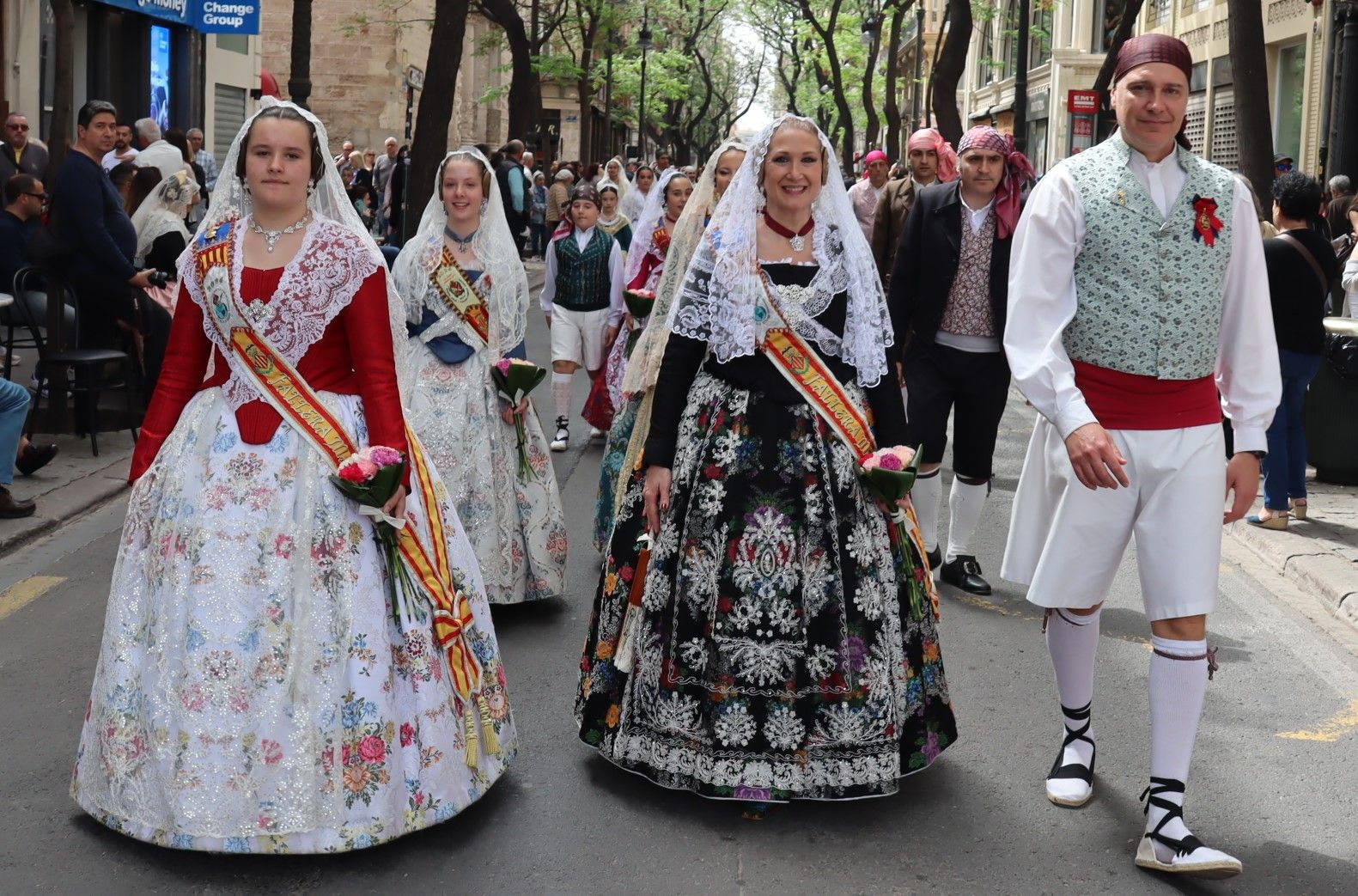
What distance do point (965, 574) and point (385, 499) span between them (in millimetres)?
3967

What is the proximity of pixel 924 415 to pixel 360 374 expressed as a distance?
3603 mm

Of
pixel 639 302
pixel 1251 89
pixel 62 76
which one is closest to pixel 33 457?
pixel 639 302

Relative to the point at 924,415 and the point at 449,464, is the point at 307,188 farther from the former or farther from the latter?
the point at 924,415

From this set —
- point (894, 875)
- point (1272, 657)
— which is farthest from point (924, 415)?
point (894, 875)

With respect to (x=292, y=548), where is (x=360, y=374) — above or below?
above

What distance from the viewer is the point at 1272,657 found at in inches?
262

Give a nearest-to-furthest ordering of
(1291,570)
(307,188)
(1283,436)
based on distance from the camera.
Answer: (307,188), (1291,570), (1283,436)

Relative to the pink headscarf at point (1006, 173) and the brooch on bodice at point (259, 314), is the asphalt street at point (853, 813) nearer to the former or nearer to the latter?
the brooch on bodice at point (259, 314)

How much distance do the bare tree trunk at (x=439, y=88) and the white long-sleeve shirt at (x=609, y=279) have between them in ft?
16.6

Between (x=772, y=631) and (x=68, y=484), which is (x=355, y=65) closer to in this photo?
(x=68, y=484)

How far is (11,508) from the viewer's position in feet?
27.5

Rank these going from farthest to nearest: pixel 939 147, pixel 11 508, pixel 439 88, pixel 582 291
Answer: pixel 439 88 → pixel 582 291 → pixel 939 147 → pixel 11 508

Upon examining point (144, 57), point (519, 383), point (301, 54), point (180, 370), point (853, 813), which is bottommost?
point (853, 813)

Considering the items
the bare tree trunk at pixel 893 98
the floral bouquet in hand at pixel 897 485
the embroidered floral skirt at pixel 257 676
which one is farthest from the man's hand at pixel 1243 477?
the bare tree trunk at pixel 893 98
